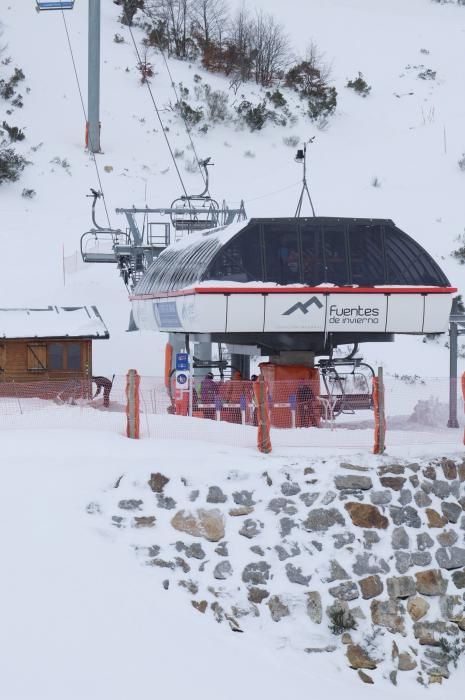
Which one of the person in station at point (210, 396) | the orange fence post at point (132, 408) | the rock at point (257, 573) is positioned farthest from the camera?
the person in station at point (210, 396)

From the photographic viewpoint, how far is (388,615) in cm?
1406

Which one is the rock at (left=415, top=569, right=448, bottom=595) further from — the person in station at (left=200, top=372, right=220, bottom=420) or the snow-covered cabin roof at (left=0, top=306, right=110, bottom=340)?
the snow-covered cabin roof at (left=0, top=306, right=110, bottom=340)

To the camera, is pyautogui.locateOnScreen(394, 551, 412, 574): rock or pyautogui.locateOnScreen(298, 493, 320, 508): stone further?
pyautogui.locateOnScreen(298, 493, 320, 508): stone

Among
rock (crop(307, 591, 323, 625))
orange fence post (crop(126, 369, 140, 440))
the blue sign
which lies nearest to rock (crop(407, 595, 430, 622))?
rock (crop(307, 591, 323, 625))

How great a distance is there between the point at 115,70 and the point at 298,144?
33.6 ft

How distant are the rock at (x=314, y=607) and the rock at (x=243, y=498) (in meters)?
1.39

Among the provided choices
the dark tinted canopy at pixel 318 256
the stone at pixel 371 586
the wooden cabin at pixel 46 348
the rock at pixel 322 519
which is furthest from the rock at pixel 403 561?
the wooden cabin at pixel 46 348

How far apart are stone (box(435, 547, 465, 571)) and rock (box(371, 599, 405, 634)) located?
0.98m

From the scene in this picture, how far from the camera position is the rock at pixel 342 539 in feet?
47.2

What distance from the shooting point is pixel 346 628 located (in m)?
13.8

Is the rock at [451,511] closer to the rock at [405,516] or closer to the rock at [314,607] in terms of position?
the rock at [405,516]

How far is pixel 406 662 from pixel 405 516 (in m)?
2.00

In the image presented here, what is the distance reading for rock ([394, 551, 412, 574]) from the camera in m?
14.5

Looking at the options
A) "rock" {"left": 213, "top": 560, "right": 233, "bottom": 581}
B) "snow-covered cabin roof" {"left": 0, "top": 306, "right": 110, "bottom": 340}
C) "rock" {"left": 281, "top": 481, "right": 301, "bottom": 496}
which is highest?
"snow-covered cabin roof" {"left": 0, "top": 306, "right": 110, "bottom": 340}
